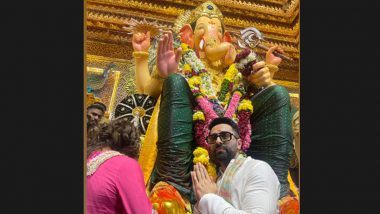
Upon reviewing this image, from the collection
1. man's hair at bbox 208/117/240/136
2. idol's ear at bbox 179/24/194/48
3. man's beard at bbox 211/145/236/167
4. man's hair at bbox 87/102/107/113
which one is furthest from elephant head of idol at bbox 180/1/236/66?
man's hair at bbox 87/102/107/113

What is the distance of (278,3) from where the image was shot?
674 centimetres

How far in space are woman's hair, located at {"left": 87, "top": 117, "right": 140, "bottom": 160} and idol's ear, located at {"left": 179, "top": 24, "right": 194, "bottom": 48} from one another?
2.29 ft

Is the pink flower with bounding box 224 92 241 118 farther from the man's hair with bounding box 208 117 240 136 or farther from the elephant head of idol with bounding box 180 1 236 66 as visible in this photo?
the elephant head of idol with bounding box 180 1 236 66

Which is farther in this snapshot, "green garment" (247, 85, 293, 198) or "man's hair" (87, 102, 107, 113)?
"green garment" (247, 85, 293, 198)

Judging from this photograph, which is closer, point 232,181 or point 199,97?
point 232,181

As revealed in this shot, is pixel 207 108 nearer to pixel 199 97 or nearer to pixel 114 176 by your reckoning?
pixel 199 97

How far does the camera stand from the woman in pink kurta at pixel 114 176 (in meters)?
5.73

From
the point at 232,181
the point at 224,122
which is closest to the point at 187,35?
the point at 224,122

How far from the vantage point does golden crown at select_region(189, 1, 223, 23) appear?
20.9 ft

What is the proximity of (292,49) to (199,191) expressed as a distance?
4.19ft

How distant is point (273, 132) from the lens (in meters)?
6.40

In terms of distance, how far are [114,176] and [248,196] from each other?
2.75 feet

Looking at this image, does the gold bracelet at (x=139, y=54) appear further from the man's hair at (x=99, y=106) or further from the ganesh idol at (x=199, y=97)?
the man's hair at (x=99, y=106)

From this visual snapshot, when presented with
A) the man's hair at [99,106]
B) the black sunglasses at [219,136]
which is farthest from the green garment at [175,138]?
the man's hair at [99,106]
